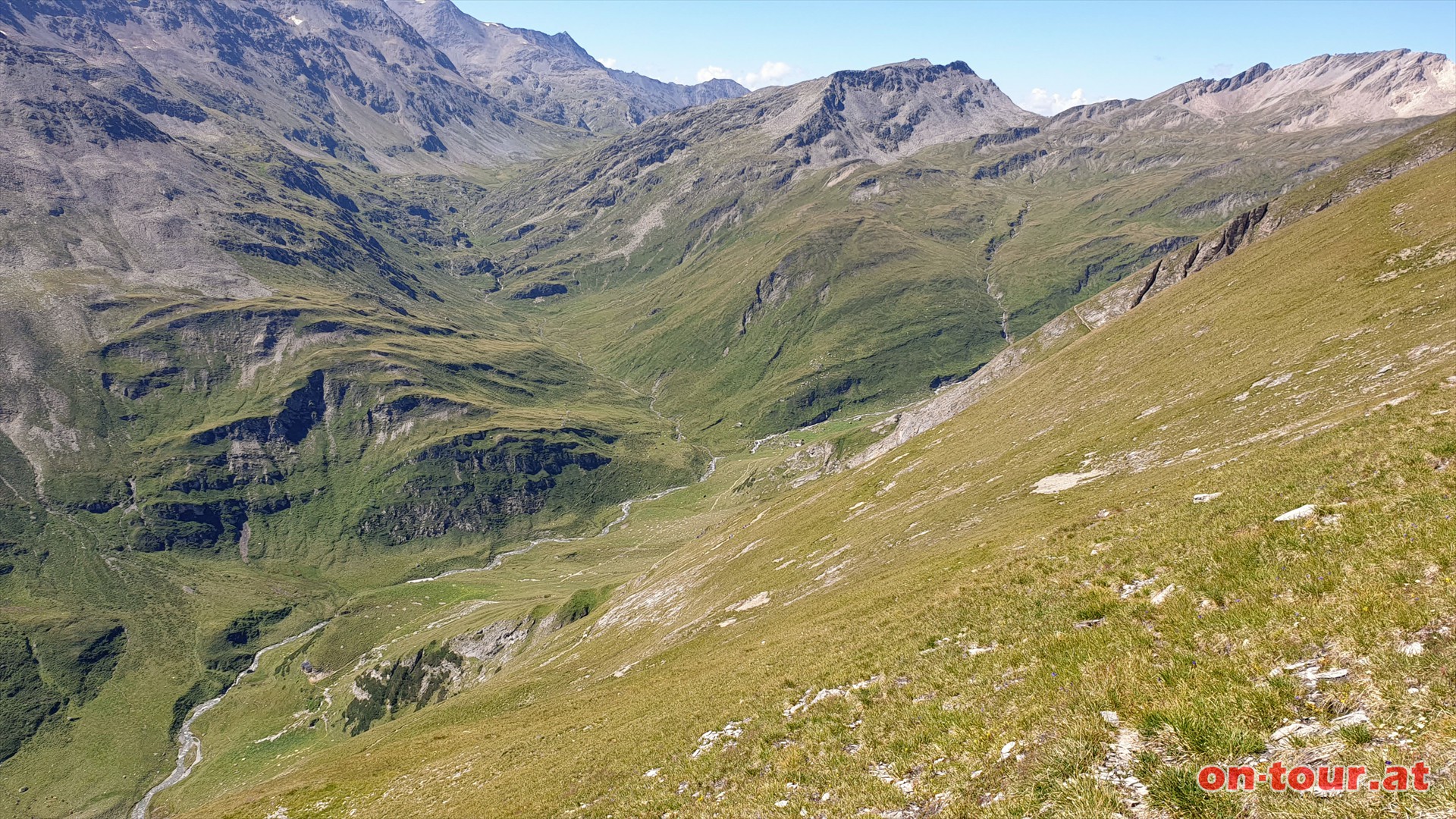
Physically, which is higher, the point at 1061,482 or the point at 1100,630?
the point at 1100,630

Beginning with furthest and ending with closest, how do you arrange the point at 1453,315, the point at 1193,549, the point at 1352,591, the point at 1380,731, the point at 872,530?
the point at 872,530
the point at 1453,315
the point at 1193,549
the point at 1352,591
the point at 1380,731

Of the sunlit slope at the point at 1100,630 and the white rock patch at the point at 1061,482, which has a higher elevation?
the sunlit slope at the point at 1100,630

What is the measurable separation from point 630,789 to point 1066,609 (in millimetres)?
16912

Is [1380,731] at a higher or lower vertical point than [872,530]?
higher

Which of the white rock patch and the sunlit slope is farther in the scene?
the white rock patch

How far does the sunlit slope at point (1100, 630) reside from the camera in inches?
459

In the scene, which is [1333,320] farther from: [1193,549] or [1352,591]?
[1352,591]

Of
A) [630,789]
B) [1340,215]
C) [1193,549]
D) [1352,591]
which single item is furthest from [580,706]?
[1340,215]

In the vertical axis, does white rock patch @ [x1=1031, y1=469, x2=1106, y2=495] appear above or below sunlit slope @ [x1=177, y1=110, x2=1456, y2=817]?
below

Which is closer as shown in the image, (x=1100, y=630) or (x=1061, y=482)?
Result: (x=1100, y=630)

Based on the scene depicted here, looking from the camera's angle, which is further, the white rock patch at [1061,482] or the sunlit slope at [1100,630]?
the white rock patch at [1061,482]

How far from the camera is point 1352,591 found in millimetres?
13930

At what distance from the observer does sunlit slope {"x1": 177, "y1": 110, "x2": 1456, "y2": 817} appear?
1166cm

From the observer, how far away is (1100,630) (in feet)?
59.2
